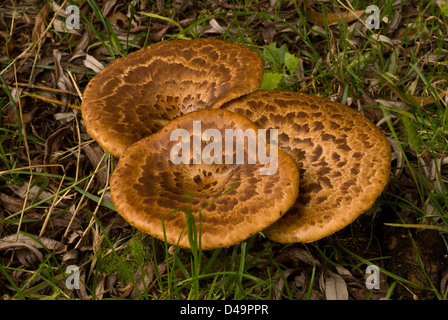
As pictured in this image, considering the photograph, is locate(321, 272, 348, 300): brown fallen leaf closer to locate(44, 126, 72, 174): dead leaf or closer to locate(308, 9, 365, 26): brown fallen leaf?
locate(44, 126, 72, 174): dead leaf

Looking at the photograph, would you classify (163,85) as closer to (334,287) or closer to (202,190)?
(202,190)

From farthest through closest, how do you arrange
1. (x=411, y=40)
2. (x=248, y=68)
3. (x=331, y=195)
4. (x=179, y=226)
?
(x=411, y=40)
(x=248, y=68)
(x=331, y=195)
(x=179, y=226)

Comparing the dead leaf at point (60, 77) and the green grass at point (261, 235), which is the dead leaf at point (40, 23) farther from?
the dead leaf at point (60, 77)

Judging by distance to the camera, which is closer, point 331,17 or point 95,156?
point 95,156

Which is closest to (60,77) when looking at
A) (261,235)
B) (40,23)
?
(40,23)

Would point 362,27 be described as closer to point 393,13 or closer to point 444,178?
point 393,13

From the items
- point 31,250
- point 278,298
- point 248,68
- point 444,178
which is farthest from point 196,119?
point 444,178
